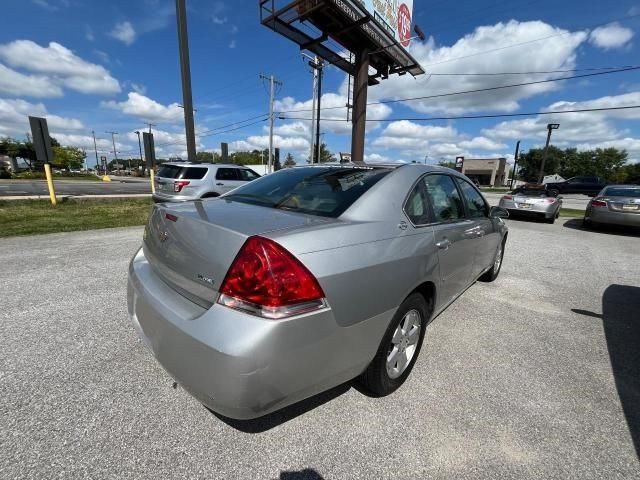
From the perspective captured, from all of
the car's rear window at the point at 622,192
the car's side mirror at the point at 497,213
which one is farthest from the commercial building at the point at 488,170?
the car's side mirror at the point at 497,213

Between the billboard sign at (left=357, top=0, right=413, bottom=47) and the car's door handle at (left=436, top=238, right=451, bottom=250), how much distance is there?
51.0ft

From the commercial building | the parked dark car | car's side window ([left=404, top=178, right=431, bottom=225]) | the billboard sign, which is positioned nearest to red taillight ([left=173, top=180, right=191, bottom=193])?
car's side window ([left=404, top=178, right=431, bottom=225])

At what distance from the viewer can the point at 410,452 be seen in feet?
5.56

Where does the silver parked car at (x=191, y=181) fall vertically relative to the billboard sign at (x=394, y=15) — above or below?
below

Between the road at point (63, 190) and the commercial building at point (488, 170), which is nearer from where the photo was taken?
the road at point (63, 190)

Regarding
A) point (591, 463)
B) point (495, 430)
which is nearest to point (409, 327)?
point (495, 430)

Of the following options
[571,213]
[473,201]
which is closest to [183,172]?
[473,201]

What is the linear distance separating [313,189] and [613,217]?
10.4m

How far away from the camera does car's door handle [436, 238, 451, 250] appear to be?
2330mm

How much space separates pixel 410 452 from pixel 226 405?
1.02 m

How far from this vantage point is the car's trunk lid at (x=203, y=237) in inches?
59.7

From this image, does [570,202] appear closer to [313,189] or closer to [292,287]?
[313,189]

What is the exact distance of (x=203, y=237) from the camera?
162 cm

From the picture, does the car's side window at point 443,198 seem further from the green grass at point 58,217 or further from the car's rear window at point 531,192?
the car's rear window at point 531,192
